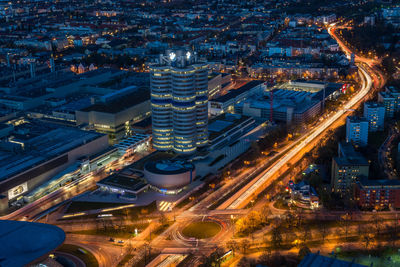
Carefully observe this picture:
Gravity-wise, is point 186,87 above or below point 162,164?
above

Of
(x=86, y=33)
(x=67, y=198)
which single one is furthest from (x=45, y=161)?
(x=86, y=33)

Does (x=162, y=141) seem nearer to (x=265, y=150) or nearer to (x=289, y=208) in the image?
(x=265, y=150)

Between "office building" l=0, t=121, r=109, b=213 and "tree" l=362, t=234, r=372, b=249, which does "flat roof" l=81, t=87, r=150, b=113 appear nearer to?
"office building" l=0, t=121, r=109, b=213

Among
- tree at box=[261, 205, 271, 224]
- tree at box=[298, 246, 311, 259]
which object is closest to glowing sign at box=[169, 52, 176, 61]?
tree at box=[261, 205, 271, 224]

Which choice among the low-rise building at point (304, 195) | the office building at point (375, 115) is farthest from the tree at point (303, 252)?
the office building at point (375, 115)

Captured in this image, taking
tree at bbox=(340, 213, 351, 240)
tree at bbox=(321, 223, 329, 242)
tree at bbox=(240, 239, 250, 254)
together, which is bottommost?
tree at bbox=(240, 239, 250, 254)

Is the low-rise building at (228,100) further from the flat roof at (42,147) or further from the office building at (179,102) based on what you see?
the flat roof at (42,147)

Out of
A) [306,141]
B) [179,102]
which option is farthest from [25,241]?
[306,141]
